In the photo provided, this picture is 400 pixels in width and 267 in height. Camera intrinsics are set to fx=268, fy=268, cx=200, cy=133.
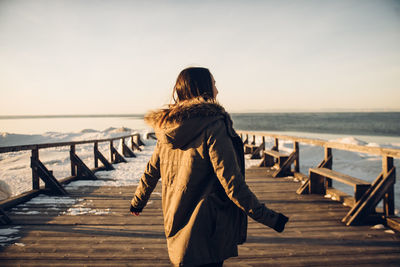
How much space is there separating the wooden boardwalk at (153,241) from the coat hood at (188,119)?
182 centimetres

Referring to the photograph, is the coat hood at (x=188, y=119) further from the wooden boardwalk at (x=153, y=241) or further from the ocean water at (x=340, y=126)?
the ocean water at (x=340, y=126)

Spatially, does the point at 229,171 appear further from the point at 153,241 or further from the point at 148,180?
the point at 153,241

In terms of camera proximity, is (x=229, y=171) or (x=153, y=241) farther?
(x=153, y=241)

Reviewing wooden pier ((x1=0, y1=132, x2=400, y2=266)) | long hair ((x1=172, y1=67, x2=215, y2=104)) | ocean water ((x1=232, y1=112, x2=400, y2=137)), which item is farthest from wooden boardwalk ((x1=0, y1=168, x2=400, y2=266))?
ocean water ((x1=232, y1=112, x2=400, y2=137))

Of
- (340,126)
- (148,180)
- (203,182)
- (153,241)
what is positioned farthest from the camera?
(340,126)

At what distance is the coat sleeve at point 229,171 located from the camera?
141 cm

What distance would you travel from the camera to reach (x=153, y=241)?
3.28 m

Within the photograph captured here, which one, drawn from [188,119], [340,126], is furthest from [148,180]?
[340,126]

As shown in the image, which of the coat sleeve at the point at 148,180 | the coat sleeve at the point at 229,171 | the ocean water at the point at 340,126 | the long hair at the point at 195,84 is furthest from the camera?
the ocean water at the point at 340,126

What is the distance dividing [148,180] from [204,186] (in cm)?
53

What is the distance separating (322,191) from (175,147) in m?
4.73

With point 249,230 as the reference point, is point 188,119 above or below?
above

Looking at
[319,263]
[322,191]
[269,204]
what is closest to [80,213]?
[269,204]

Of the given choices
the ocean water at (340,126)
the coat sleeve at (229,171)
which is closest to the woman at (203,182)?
the coat sleeve at (229,171)
